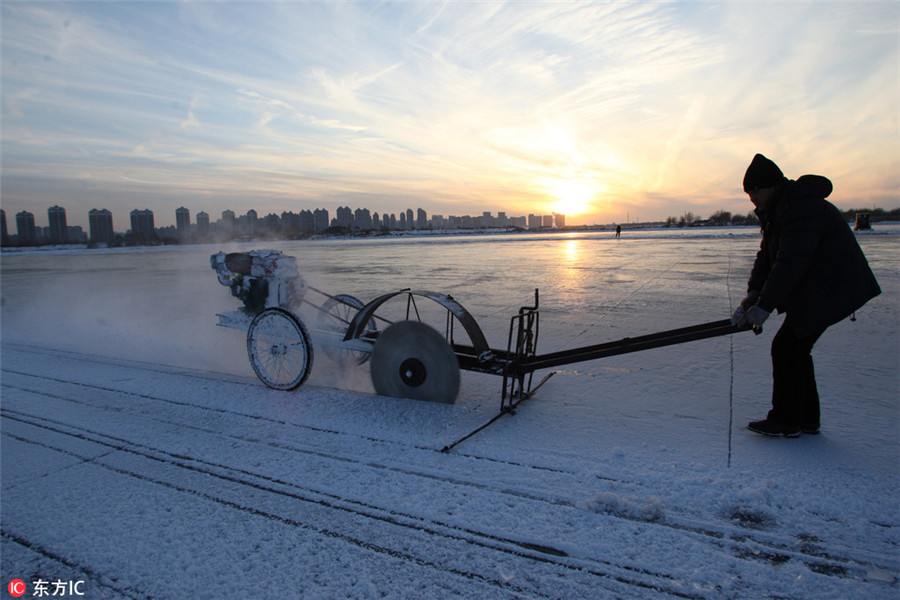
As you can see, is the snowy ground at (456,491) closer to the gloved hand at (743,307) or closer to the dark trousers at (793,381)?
the dark trousers at (793,381)

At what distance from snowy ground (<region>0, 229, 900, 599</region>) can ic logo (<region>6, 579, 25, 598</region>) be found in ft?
0.11

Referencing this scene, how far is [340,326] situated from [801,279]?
507 cm

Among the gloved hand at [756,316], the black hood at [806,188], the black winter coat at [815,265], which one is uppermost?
the black hood at [806,188]

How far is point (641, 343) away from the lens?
12.1 ft

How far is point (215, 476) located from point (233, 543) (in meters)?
0.81

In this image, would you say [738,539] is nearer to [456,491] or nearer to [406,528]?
[456,491]

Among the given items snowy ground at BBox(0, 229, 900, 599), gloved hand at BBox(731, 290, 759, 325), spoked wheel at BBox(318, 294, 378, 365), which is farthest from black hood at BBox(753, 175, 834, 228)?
spoked wheel at BBox(318, 294, 378, 365)

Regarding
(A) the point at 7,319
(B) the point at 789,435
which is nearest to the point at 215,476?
(B) the point at 789,435

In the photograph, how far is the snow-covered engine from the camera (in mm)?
5715

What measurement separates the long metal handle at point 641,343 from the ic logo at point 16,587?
3215 millimetres

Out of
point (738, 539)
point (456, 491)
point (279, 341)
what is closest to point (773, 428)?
point (738, 539)

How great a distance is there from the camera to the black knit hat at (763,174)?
3504 mm

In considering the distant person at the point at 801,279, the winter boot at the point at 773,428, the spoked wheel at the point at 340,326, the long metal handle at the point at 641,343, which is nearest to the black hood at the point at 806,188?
the distant person at the point at 801,279

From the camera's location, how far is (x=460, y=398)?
183 inches
